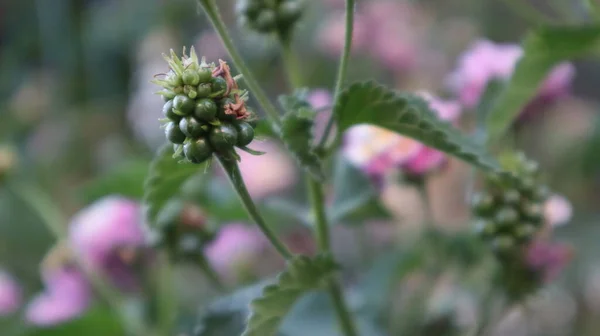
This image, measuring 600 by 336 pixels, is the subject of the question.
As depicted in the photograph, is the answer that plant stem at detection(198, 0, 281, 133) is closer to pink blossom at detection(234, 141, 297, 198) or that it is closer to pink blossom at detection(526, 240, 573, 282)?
pink blossom at detection(526, 240, 573, 282)

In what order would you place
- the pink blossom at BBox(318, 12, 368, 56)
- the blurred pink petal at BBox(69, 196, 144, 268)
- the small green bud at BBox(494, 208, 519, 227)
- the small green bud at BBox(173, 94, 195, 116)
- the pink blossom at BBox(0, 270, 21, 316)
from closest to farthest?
1. the small green bud at BBox(173, 94, 195, 116)
2. the small green bud at BBox(494, 208, 519, 227)
3. the blurred pink petal at BBox(69, 196, 144, 268)
4. the pink blossom at BBox(0, 270, 21, 316)
5. the pink blossom at BBox(318, 12, 368, 56)

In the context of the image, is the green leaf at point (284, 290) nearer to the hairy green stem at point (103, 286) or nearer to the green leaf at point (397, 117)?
the green leaf at point (397, 117)

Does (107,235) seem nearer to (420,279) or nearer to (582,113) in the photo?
(420,279)

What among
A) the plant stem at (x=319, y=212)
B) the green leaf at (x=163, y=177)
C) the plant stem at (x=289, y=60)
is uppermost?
the plant stem at (x=289, y=60)

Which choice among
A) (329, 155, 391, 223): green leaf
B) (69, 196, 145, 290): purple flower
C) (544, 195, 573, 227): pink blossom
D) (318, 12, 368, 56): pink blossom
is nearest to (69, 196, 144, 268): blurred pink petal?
(69, 196, 145, 290): purple flower

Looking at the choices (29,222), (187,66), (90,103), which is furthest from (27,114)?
(187,66)

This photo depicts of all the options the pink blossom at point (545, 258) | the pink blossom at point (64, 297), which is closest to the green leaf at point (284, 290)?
the pink blossom at point (545, 258)

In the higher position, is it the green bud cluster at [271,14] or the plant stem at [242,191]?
the green bud cluster at [271,14]

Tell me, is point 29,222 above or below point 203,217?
above
